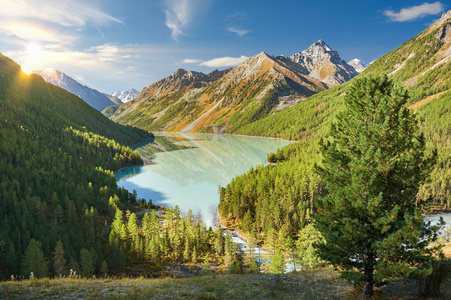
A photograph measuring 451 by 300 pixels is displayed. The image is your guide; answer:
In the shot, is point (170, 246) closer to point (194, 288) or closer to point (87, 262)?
point (87, 262)

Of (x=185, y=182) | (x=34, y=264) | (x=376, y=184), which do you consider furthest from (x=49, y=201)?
(x=376, y=184)

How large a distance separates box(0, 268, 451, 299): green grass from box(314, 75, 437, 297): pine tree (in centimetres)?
278

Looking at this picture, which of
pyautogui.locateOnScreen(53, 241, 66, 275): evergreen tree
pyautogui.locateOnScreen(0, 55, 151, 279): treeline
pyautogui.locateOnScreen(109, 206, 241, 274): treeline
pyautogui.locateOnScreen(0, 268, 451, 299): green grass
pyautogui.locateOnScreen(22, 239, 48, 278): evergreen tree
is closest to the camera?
pyautogui.locateOnScreen(0, 268, 451, 299): green grass

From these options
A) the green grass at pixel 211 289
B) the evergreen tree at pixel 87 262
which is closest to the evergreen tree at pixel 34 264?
the evergreen tree at pixel 87 262

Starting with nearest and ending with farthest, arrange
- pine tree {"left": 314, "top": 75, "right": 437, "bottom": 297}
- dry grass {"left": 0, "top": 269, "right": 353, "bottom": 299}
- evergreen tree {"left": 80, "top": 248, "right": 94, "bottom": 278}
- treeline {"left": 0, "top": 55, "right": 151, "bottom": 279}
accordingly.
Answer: pine tree {"left": 314, "top": 75, "right": 437, "bottom": 297} < dry grass {"left": 0, "top": 269, "right": 353, "bottom": 299} < evergreen tree {"left": 80, "top": 248, "right": 94, "bottom": 278} < treeline {"left": 0, "top": 55, "right": 151, "bottom": 279}

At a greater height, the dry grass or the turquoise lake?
the turquoise lake

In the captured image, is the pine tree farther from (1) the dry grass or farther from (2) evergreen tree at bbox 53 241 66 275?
(2) evergreen tree at bbox 53 241 66 275

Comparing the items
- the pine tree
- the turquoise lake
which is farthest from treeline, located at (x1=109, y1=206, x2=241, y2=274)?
the pine tree

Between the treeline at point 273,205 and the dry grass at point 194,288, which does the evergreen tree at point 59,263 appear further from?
the treeline at point 273,205

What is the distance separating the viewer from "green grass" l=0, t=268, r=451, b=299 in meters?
18.0

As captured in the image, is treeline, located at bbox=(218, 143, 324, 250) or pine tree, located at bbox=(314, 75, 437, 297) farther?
treeline, located at bbox=(218, 143, 324, 250)

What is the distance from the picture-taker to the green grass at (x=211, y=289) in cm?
1798

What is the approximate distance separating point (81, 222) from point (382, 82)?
87.5 m

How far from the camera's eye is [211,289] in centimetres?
2156
